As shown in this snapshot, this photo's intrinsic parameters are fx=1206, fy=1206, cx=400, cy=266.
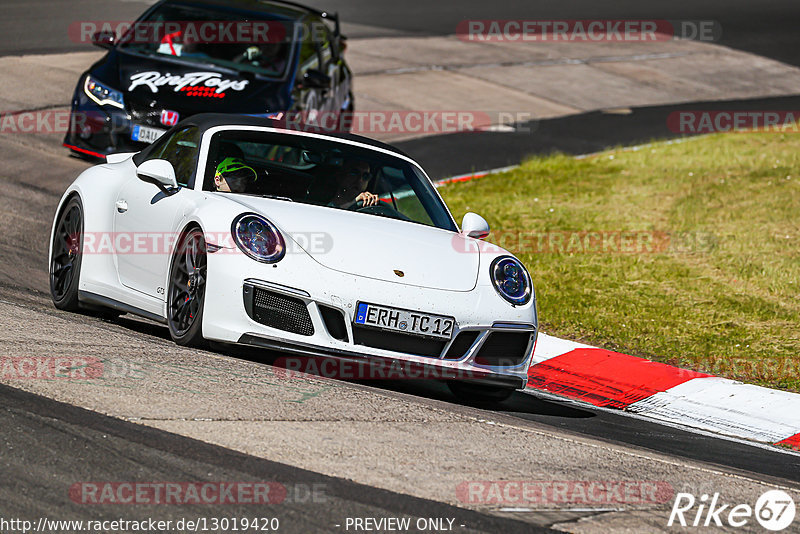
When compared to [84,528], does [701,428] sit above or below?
below

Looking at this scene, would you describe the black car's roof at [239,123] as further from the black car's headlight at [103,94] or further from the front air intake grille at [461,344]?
the black car's headlight at [103,94]

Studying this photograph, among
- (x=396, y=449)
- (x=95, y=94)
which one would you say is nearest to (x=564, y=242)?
(x=95, y=94)

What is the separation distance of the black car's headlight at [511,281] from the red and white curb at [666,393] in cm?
114

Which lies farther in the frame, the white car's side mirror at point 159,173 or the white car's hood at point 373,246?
the white car's side mirror at point 159,173

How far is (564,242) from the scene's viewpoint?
1148cm

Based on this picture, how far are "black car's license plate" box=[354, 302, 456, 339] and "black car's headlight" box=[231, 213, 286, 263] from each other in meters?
0.53

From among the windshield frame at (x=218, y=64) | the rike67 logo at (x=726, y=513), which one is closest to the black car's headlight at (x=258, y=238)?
the rike67 logo at (x=726, y=513)

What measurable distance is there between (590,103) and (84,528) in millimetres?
17023

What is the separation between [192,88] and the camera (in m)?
11.6

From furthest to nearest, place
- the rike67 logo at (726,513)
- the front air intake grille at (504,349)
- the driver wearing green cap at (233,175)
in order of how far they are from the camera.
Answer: the driver wearing green cap at (233,175), the front air intake grille at (504,349), the rike67 logo at (726,513)

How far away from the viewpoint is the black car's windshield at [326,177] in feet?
23.4

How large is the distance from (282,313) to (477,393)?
4.89ft

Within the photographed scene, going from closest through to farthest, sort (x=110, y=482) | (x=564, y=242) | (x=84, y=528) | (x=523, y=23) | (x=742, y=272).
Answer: (x=84, y=528), (x=110, y=482), (x=742, y=272), (x=564, y=242), (x=523, y=23)

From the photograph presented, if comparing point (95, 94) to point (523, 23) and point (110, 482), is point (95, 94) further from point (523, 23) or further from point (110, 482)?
point (523, 23)
